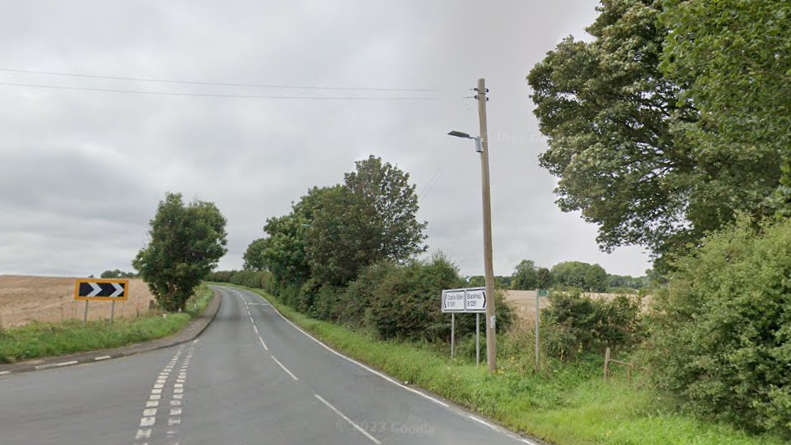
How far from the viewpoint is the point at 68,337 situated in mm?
18016

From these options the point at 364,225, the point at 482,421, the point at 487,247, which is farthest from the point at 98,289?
the point at 482,421

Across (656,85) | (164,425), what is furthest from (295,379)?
(656,85)

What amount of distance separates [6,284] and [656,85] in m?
64.9

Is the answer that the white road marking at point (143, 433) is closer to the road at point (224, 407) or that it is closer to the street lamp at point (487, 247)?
the road at point (224, 407)

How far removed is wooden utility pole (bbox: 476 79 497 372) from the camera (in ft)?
40.4

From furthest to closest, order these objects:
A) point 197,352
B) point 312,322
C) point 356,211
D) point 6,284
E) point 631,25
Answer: point 6,284
point 312,322
point 356,211
point 197,352
point 631,25

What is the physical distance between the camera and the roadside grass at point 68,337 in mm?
15453

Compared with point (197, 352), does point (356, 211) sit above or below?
above

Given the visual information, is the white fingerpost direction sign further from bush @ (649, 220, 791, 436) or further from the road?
bush @ (649, 220, 791, 436)

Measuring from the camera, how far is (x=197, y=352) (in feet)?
66.9

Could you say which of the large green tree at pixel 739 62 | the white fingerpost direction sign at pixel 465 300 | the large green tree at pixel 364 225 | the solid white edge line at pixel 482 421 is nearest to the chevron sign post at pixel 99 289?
the large green tree at pixel 364 225

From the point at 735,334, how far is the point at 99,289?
22916mm

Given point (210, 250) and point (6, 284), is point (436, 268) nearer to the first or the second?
point (210, 250)

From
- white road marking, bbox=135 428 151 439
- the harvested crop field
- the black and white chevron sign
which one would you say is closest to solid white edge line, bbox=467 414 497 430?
white road marking, bbox=135 428 151 439
